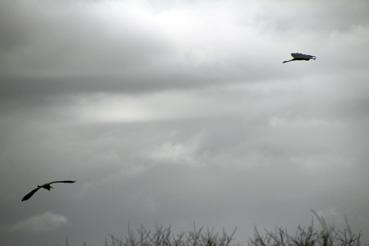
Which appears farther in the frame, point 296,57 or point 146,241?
point 146,241

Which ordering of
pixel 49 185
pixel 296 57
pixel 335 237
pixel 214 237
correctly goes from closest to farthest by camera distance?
pixel 49 185, pixel 296 57, pixel 335 237, pixel 214 237

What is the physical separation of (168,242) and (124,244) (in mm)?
2305

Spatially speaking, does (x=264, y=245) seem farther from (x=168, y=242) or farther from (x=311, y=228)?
(x=168, y=242)

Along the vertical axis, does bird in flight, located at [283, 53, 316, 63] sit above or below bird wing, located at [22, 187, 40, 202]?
above

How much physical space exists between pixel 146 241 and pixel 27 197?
23.5 feet

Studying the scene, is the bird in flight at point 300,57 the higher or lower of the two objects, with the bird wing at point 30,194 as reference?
higher

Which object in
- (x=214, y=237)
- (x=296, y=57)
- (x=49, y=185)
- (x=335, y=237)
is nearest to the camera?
(x=49, y=185)

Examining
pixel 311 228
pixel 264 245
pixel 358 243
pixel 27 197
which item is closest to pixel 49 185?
pixel 27 197

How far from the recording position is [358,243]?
2295cm

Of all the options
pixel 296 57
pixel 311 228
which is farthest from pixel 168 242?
pixel 296 57

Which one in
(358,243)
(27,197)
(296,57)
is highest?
(296,57)

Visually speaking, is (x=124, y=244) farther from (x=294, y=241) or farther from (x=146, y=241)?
(x=294, y=241)

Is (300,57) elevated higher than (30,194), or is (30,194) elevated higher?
(300,57)

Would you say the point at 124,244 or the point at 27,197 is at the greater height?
the point at 27,197
